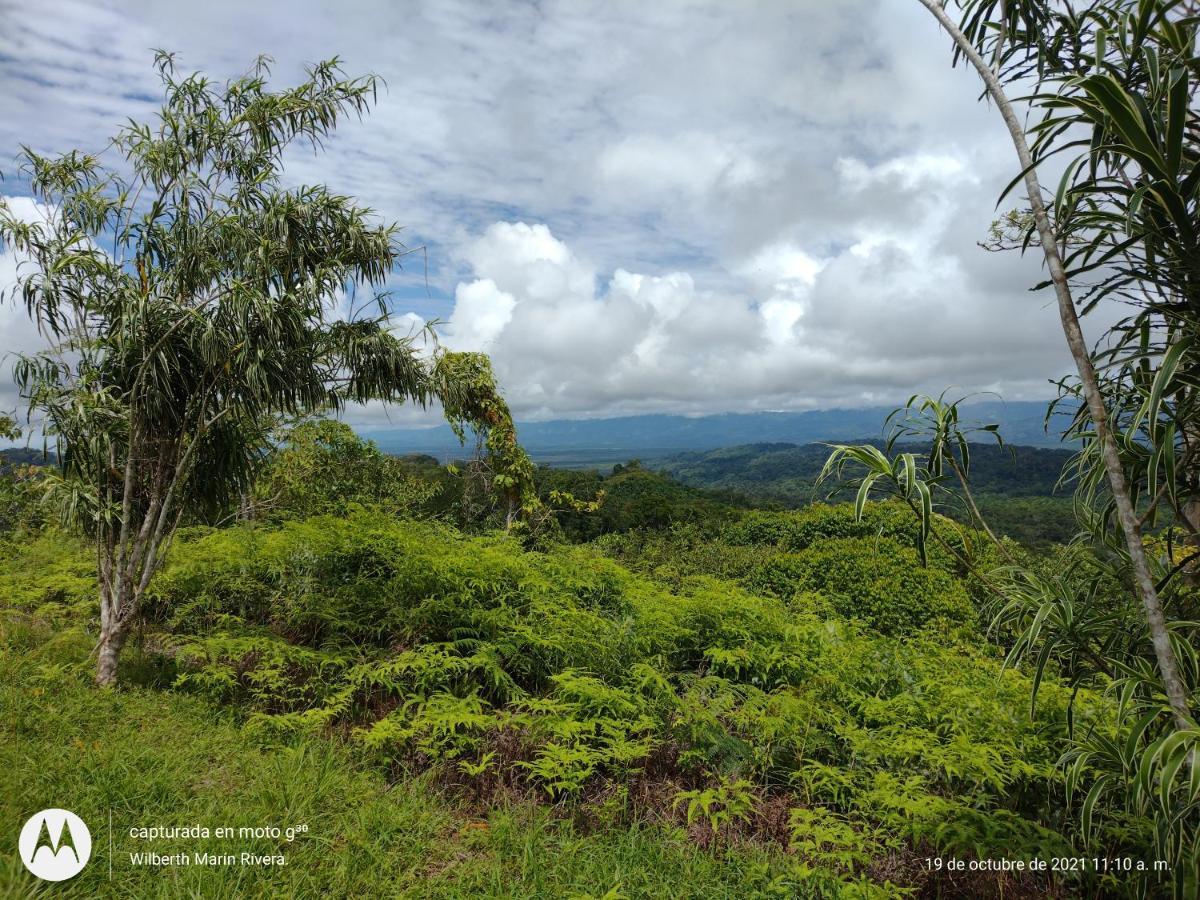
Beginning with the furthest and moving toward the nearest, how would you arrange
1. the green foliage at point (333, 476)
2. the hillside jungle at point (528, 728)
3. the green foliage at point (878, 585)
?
1. the green foliage at point (333, 476)
2. the green foliage at point (878, 585)
3. the hillside jungle at point (528, 728)

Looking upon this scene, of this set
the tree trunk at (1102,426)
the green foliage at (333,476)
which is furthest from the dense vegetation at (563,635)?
the green foliage at (333,476)

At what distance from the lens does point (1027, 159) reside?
231cm

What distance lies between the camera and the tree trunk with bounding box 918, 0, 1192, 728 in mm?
2066

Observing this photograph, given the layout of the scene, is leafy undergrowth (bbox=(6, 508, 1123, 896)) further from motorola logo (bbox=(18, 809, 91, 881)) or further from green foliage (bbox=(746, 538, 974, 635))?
green foliage (bbox=(746, 538, 974, 635))

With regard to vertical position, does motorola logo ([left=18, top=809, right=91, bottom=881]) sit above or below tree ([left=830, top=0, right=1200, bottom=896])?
below

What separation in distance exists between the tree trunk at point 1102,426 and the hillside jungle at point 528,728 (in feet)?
1.69

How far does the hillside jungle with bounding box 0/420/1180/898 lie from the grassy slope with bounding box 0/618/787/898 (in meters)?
0.02

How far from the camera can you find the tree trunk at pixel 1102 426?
2.07 meters

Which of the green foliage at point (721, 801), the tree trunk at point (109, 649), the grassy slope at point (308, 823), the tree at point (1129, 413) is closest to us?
the tree at point (1129, 413)

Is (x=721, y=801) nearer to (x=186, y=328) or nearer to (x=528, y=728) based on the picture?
(x=528, y=728)

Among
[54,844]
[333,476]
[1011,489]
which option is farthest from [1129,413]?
[1011,489]

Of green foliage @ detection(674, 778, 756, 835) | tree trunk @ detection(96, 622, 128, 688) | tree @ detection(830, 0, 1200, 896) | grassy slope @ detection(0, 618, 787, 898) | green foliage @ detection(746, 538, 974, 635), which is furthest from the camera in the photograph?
green foliage @ detection(746, 538, 974, 635)

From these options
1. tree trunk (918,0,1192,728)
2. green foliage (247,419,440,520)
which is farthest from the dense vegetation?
green foliage (247,419,440,520)

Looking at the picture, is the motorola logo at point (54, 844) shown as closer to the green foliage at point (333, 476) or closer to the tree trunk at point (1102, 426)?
the tree trunk at point (1102, 426)
